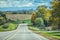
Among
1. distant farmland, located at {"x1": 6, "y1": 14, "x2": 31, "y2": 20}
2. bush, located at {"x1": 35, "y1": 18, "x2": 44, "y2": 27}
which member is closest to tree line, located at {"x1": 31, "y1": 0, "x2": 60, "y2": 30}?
bush, located at {"x1": 35, "y1": 18, "x2": 44, "y2": 27}

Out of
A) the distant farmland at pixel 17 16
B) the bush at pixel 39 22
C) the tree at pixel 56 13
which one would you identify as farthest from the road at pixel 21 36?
the tree at pixel 56 13

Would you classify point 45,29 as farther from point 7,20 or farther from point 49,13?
point 7,20

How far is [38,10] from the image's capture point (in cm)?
3284

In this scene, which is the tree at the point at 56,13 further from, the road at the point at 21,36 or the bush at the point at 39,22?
the road at the point at 21,36

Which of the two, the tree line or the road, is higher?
the tree line

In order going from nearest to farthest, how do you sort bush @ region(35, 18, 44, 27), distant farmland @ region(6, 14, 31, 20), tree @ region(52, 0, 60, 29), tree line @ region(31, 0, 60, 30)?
distant farmland @ region(6, 14, 31, 20), tree @ region(52, 0, 60, 29), tree line @ region(31, 0, 60, 30), bush @ region(35, 18, 44, 27)

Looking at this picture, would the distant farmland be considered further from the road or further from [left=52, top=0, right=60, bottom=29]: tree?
[left=52, top=0, right=60, bottom=29]: tree

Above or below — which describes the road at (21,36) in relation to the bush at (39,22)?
below

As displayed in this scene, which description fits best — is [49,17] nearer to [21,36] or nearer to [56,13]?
[56,13]

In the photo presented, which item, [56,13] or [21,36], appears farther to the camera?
[56,13]

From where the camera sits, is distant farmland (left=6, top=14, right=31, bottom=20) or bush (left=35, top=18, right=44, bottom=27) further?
bush (left=35, top=18, right=44, bottom=27)

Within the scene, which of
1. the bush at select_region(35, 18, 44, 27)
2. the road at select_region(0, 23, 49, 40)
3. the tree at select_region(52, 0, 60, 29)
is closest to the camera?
the road at select_region(0, 23, 49, 40)

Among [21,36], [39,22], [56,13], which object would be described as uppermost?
[56,13]

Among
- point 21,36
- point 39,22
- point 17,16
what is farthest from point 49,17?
point 21,36
